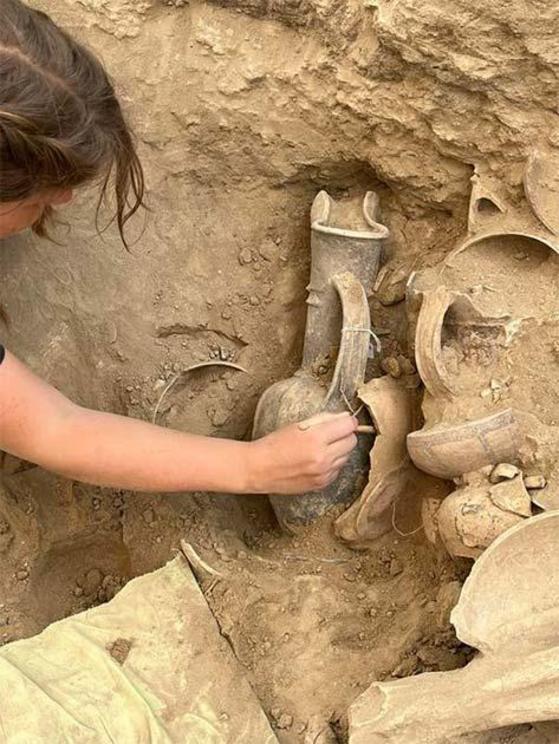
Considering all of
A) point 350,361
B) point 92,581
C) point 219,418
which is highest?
point 350,361

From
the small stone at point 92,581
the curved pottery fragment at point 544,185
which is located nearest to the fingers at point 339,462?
the curved pottery fragment at point 544,185

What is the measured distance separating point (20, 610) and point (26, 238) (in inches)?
34.4

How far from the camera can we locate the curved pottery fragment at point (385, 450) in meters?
1.67

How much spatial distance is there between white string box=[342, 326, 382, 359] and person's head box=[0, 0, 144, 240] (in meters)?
0.60

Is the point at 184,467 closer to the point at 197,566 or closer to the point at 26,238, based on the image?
the point at 197,566

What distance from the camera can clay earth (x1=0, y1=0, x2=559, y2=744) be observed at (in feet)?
5.25

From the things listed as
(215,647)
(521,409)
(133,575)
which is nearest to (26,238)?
(133,575)

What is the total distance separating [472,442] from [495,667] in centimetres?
39

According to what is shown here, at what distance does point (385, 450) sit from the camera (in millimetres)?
1678

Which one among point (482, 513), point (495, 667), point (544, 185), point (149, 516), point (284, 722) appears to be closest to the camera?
point (495, 667)

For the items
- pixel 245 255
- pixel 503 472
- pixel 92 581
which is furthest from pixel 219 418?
pixel 503 472

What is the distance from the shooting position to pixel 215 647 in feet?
5.24

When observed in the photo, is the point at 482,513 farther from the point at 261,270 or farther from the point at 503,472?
the point at 261,270

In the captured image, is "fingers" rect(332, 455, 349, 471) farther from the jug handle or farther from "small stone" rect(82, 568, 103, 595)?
"small stone" rect(82, 568, 103, 595)
